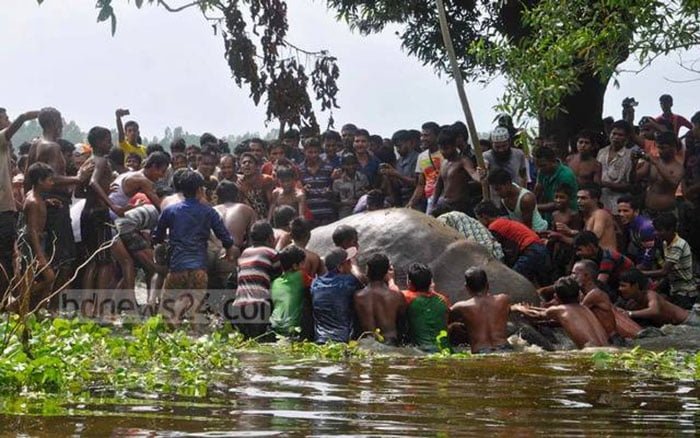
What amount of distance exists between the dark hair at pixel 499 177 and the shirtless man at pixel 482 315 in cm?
223

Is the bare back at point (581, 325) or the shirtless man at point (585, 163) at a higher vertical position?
the shirtless man at point (585, 163)

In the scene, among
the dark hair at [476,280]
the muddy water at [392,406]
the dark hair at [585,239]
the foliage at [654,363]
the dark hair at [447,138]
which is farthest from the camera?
the dark hair at [447,138]

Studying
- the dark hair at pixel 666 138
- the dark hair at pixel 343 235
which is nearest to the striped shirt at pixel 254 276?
the dark hair at pixel 343 235

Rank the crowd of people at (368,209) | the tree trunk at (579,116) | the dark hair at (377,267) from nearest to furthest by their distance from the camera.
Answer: the dark hair at (377,267) → the crowd of people at (368,209) → the tree trunk at (579,116)

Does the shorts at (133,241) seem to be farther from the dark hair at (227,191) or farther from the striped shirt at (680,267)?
the striped shirt at (680,267)

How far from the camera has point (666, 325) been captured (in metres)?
14.1

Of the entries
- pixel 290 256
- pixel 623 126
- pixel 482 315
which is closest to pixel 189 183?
pixel 290 256

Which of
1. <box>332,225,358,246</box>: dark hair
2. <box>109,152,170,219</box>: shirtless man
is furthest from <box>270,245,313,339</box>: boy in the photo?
<box>109,152,170,219</box>: shirtless man

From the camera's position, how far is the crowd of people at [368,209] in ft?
42.9

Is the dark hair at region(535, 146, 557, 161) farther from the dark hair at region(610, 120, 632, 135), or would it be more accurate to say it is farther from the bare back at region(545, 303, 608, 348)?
the bare back at region(545, 303, 608, 348)

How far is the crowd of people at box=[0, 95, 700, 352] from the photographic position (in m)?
13.1

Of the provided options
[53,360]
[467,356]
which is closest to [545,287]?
[467,356]

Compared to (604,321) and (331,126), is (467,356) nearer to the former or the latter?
(604,321)

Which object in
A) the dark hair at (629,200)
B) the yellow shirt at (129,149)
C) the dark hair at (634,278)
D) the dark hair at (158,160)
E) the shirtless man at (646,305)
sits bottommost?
the shirtless man at (646,305)
